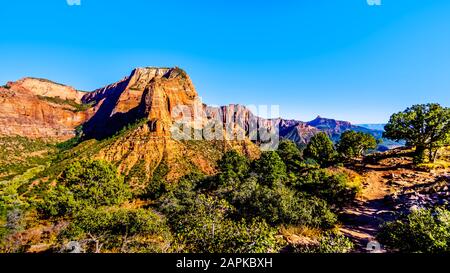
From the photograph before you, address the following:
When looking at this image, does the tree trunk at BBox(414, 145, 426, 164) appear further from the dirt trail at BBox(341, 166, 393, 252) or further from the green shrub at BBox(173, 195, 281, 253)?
the green shrub at BBox(173, 195, 281, 253)

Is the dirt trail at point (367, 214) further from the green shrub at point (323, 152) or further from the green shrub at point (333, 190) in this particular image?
the green shrub at point (323, 152)

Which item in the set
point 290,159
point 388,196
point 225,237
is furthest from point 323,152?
point 225,237

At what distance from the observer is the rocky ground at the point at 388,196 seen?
19.7 m

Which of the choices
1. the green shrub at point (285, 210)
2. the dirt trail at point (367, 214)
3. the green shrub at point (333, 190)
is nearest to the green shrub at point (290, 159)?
the dirt trail at point (367, 214)

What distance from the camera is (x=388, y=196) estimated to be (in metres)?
26.5

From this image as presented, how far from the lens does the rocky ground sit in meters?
19.7

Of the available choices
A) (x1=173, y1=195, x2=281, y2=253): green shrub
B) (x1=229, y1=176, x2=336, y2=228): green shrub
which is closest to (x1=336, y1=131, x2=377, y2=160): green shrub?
(x1=229, y1=176, x2=336, y2=228): green shrub

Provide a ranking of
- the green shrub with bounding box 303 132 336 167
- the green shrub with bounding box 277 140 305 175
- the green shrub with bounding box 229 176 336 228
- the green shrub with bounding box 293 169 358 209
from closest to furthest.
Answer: the green shrub with bounding box 229 176 336 228, the green shrub with bounding box 293 169 358 209, the green shrub with bounding box 303 132 336 167, the green shrub with bounding box 277 140 305 175

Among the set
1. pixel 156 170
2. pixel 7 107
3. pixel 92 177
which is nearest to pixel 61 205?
pixel 92 177

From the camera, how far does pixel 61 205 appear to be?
29.5 metres

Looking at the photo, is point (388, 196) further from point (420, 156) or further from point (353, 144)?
point (353, 144)

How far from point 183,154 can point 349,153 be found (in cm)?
7902

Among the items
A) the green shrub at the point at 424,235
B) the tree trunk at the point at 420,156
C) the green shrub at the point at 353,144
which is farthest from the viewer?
the green shrub at the point at 353,144
